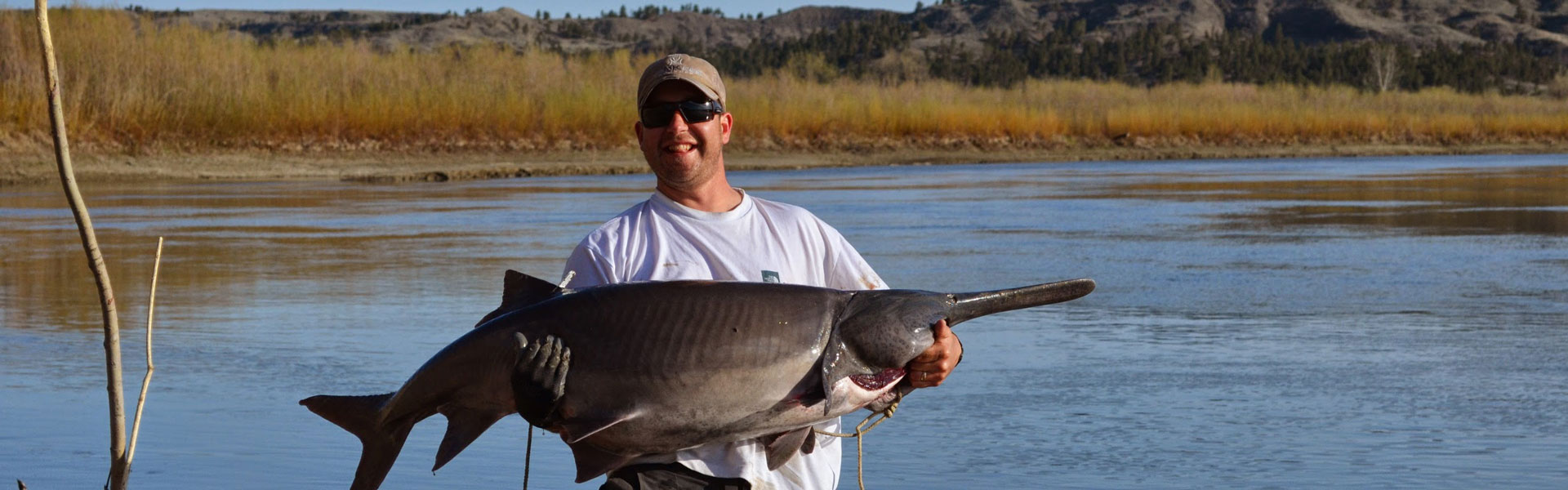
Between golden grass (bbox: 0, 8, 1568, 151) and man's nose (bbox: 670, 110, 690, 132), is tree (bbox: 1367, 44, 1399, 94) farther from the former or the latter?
man's nose (bbox: 670, 110, 690, 132)

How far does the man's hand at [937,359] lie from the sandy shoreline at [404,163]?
25.2m

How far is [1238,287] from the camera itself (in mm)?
11734

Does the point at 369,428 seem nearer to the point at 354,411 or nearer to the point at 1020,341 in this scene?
the point at 354,411

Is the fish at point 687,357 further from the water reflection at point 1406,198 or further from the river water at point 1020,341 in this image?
the water reflection at point 1406,198

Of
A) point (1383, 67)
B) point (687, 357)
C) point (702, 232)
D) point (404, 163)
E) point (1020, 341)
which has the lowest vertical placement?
point (1383, 67)

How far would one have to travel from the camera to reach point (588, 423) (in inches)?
122

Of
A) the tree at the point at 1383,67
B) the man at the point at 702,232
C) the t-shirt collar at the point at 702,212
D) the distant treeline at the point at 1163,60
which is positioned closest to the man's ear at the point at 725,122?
the man at the point at 702,232

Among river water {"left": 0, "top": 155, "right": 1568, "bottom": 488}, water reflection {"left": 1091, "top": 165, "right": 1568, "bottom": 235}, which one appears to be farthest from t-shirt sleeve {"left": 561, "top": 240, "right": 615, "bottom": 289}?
water reflection {"left": 1091, "top": 165, "right": 1568, "bottom": 235}

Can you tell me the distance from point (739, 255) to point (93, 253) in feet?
3.82

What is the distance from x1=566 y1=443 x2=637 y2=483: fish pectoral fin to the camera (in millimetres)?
3256

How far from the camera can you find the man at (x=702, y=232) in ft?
11.4

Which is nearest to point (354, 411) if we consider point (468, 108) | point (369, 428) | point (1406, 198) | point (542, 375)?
point (369, 428)

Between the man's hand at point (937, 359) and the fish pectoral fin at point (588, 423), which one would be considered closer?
the fish pectoral fin at point (588, 423)

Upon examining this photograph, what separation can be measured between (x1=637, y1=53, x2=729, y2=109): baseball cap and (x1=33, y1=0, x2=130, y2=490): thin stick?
1.03 metres
